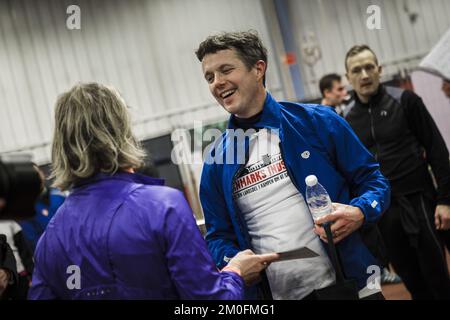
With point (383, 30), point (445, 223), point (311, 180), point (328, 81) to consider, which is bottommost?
Answer: point (445, 223)

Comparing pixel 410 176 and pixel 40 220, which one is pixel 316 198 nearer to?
pixel 410 176

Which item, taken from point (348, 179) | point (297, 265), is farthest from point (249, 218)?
point (348, 179)

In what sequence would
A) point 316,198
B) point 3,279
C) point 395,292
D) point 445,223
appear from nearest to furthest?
point 316,198 → point 3,279 → point 445,223 → point 395,292

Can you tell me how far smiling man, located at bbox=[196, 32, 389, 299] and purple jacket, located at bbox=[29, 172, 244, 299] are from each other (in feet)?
1.28

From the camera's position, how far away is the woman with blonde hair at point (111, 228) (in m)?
1.26

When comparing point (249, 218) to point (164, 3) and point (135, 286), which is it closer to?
point (135, 286)

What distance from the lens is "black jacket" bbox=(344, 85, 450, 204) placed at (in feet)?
8.66

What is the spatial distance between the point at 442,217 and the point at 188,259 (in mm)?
1760

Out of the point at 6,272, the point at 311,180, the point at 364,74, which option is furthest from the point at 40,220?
→ the point at 311,180

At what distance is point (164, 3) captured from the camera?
20.3 ft

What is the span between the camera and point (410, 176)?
269 centimetres
